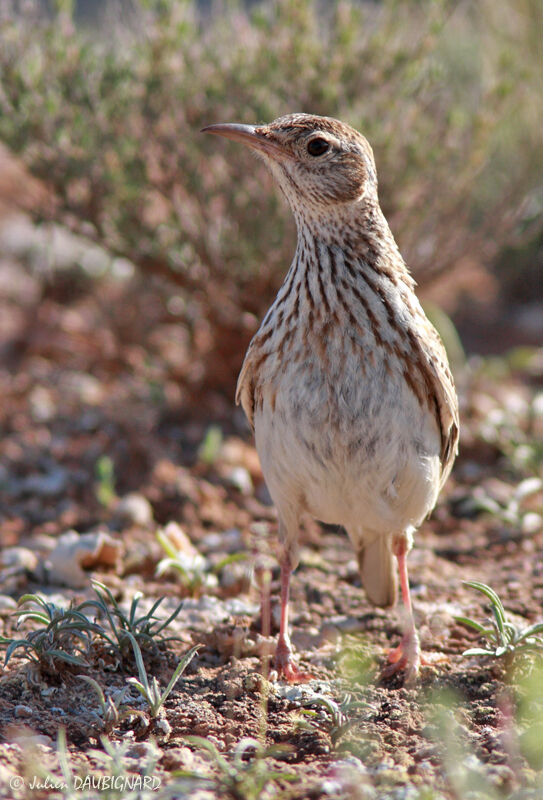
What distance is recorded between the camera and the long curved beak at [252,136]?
3.69m

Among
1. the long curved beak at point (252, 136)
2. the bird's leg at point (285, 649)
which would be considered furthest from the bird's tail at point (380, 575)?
the long curved beak at point (252, 136)

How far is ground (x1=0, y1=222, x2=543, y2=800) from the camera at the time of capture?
2.80 metres

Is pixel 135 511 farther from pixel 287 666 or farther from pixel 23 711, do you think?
pixel 23 711

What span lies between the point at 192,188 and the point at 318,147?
6.75ft

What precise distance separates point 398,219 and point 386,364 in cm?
290

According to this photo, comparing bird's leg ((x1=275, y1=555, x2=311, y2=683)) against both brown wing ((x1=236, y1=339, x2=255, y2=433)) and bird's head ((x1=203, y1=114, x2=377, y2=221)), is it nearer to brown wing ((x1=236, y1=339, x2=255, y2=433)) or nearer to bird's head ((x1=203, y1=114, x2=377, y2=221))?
brown wing ((x1=236, y1=339, x2=255, y2=433))

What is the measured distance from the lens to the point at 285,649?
364cm

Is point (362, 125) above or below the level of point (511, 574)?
above

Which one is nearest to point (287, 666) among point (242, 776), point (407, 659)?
point (407, 659)

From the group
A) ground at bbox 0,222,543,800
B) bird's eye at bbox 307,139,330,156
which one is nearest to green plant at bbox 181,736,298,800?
ground at bbox 0,222,543,800

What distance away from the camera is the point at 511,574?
14.8 ft

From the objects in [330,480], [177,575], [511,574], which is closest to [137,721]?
[330,480]

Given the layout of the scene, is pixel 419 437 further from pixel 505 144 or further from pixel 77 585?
pixel 505 144

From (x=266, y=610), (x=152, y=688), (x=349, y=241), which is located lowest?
(x=152, y=688)
